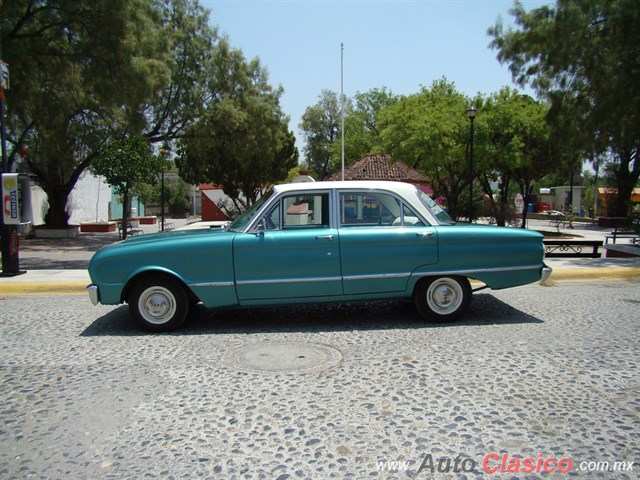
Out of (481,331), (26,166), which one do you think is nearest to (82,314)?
(481,331)

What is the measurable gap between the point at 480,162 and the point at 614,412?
858 inches

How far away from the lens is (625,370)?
4461mm

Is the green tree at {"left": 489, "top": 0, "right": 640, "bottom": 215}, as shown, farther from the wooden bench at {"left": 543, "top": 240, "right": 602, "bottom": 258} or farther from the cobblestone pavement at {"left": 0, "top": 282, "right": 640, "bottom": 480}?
the cobblestone pavement at {"left": 0, "top": 282, "right": 640, "bottom": 480}

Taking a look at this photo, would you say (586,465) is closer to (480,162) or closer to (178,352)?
(178,352)

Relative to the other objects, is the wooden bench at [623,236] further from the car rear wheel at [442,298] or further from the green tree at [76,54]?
the green tree at [76,54]

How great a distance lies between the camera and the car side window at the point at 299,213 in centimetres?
603

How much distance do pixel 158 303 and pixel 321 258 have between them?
1.97 meters

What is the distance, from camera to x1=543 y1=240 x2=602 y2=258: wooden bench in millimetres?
12828

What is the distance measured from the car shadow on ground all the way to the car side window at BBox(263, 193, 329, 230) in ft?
4.03

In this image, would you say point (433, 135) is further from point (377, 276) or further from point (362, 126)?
point (362, 126)

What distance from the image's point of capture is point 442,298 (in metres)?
6.18

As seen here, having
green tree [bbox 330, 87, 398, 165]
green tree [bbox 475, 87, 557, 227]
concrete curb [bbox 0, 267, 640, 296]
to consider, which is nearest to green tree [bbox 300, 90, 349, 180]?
green tree [bbox 330, 87, 398, 165]

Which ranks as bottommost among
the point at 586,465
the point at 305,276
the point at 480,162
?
the point at 586,465

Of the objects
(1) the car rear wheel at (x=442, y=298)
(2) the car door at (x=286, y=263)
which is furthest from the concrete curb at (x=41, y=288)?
(1) the car rear wheel at (x=442, y=298)
